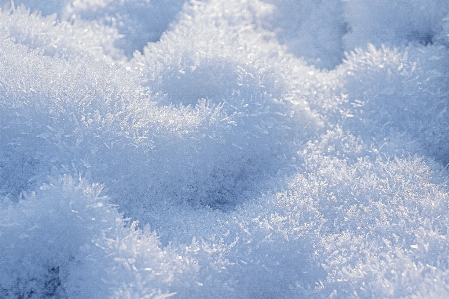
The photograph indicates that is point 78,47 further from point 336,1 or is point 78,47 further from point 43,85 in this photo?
point 336,1

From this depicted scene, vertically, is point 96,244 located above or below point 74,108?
below

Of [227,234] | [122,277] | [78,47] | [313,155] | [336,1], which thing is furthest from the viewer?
[336,1]

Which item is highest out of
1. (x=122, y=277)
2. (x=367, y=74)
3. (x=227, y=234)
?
(x=367, y=74)

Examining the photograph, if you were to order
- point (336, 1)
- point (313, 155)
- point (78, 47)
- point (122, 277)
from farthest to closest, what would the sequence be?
point (336, 1) < point (78, 47) < point (313, 155) < point (122, 277)

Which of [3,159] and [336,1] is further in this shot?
[336,1]

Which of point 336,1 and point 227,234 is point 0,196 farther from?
point 336,1

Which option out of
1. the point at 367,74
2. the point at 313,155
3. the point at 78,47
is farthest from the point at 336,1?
the point at 78,47
